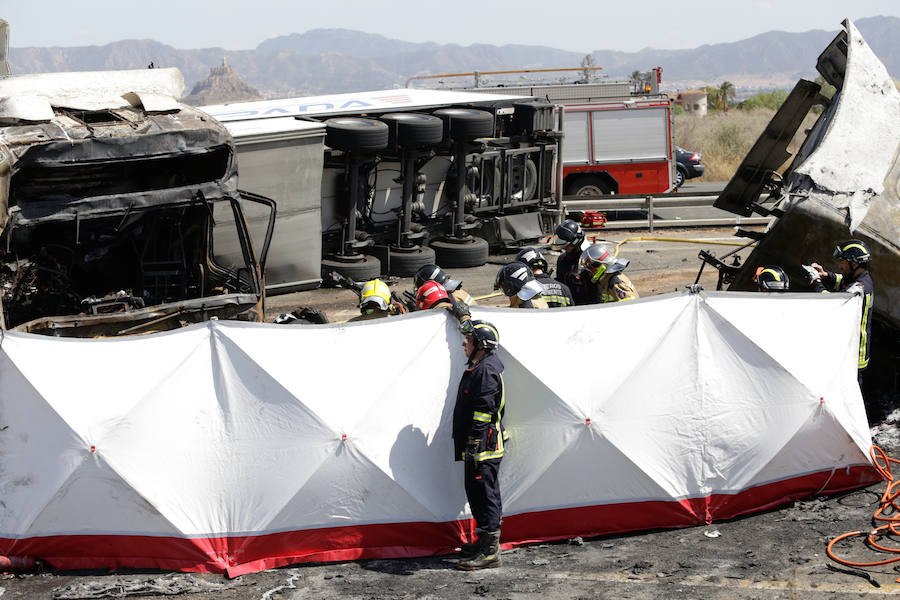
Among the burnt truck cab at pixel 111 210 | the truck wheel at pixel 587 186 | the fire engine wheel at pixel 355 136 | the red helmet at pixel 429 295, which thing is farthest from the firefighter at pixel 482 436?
the truck wheel at pixel 587 186

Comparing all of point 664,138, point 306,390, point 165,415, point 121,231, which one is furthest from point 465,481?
point 664,138

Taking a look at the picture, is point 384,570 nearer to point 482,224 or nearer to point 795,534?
point 795,534

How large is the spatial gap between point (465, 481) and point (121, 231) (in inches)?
148

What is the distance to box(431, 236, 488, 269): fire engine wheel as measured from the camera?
13930 mm

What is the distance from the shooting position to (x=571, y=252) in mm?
9430

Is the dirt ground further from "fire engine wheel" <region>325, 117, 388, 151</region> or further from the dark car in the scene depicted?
the dark car

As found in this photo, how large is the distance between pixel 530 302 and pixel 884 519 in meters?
2.87

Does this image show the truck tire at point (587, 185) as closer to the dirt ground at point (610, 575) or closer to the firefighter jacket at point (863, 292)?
the firefighter jacket at point (863, 292)

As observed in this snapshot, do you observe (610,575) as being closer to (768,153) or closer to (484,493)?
(484,493)

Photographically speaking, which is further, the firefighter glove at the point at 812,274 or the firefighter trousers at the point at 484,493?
the firefighter glove at the point at 812,274

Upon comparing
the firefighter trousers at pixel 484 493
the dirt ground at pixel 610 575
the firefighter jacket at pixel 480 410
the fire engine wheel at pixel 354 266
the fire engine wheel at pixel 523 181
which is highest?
the fire engine wheel at pixel 523 181

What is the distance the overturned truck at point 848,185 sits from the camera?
8305 mm

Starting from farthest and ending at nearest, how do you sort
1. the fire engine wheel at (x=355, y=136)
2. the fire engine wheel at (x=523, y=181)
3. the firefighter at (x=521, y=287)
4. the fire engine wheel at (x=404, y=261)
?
the fire engine wheel at (x=523, y=181), the fire engine wheel at (x=404, y=261), the fire engine wheel at (x=355, y=136), the firefighter at (x=521, y=287)

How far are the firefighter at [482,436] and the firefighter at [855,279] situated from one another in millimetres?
3155
